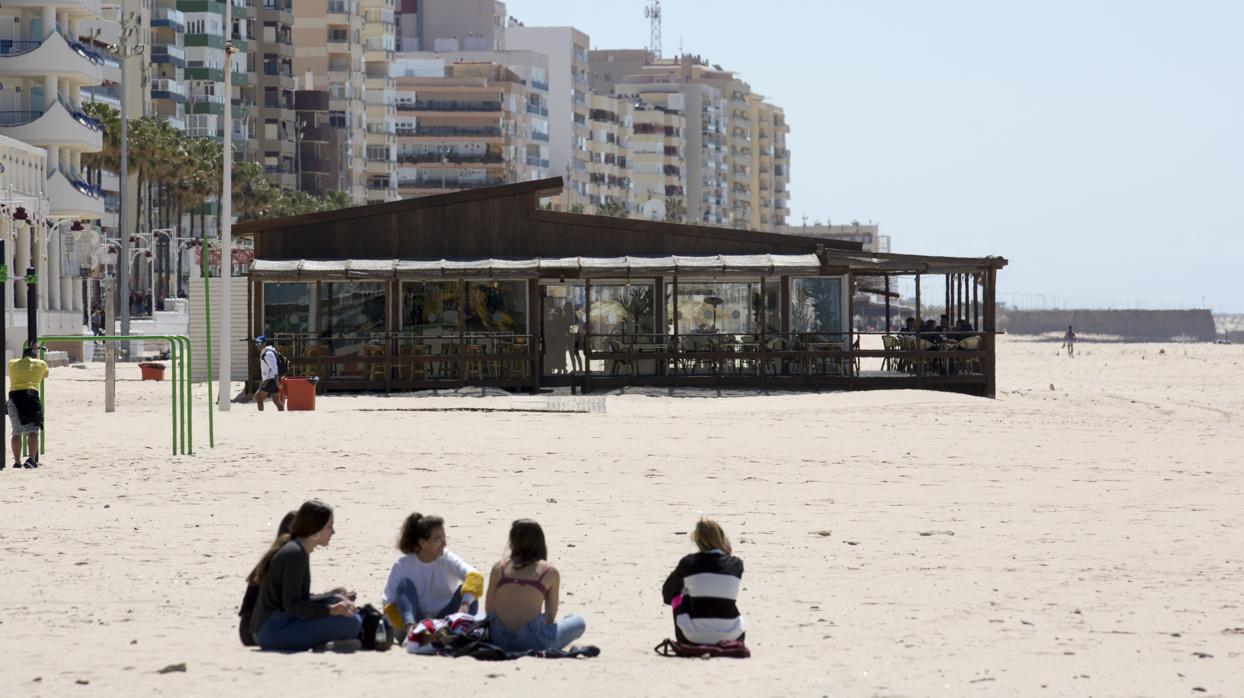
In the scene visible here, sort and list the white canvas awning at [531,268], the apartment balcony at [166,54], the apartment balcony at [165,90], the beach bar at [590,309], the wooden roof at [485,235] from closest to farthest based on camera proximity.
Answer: the white canvas awning at [531,268] → the beach bar at [590,309] → the wooden roof at [485,235] → the apartment balcony at [165,90] → the apartment balcony at [166,54]

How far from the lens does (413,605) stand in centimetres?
1106

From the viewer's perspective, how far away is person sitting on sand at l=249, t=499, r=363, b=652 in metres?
10.6

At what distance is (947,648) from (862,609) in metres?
1.35

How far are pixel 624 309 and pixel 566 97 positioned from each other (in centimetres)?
14657

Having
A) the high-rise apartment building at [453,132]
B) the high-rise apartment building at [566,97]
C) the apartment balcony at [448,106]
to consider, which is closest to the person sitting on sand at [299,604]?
the high-rise apartment building at [453,132]

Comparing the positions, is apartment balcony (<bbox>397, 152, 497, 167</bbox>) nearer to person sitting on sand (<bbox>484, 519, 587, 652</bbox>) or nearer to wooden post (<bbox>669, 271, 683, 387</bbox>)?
wooden post (<bbox>669, 271, 683, 387</bbox>)

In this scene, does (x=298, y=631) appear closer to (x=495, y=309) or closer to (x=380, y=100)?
(x=495, y=309)

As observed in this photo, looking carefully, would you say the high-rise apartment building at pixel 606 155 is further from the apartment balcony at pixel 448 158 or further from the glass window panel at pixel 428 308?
the glass window panel at pixel 428 308

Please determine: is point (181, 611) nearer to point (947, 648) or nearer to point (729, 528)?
point (947, 648)

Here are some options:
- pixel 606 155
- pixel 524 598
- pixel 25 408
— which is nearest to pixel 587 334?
pixel 25 408

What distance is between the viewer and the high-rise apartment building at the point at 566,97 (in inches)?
7229

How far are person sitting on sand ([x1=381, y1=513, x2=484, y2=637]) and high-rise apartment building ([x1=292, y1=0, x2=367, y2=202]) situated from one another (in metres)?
134

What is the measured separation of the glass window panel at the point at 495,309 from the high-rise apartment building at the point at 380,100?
11591 centimetres

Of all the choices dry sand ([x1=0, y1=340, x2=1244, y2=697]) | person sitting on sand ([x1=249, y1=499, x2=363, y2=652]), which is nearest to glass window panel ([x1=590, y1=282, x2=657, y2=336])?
dry sand ([x1=0, y1=340, x2=1244, y2=697])
